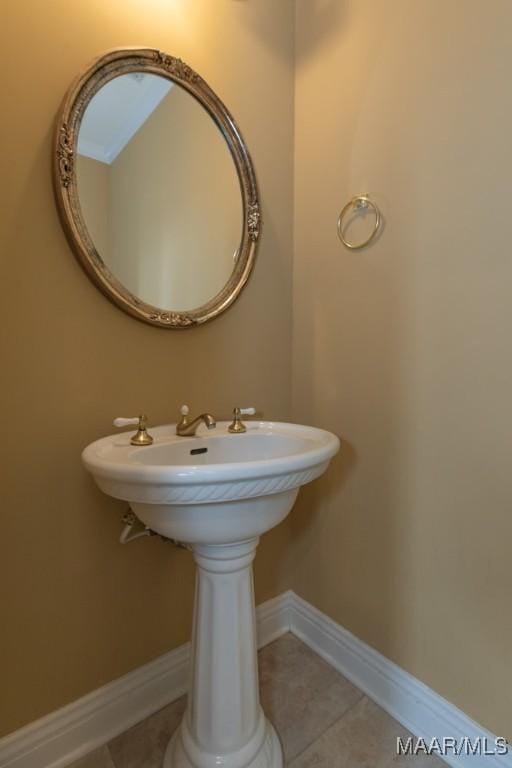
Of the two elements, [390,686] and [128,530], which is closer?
[128,530]

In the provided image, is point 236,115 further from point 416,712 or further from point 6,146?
point 416,712

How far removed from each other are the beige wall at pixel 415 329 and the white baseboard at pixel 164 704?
53 mm

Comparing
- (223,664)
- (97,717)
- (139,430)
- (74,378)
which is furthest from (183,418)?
(97,717)

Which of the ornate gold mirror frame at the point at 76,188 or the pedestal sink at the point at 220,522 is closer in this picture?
the pedestal sink at the point at 220,522

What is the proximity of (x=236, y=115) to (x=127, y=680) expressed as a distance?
1.63 meters

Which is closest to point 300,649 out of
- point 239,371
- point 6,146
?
point 239,371

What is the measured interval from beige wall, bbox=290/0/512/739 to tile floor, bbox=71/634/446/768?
7.1 inches

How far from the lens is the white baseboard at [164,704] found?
86cm

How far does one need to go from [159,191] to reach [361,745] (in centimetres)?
153

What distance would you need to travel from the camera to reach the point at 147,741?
0.96 metres

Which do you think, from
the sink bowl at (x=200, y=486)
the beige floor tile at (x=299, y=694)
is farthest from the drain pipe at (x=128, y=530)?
the beige floor tile at (x=299, y=694)

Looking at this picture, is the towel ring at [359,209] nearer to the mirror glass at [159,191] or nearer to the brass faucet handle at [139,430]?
the mirror glass at [159,191]

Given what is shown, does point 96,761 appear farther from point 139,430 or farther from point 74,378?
point 74,378

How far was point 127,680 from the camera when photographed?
99 centimetres
